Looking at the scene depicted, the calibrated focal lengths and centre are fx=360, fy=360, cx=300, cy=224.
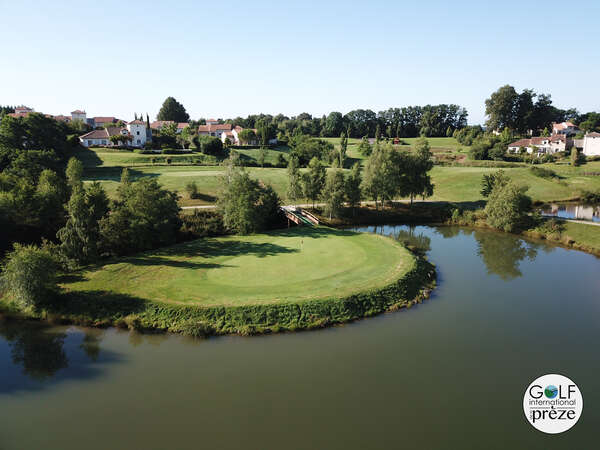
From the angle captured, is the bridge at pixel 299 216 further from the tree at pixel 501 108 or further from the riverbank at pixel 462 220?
the tree at pixel 501 108

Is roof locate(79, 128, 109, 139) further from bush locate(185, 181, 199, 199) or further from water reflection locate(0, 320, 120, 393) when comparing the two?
water reflection locate(0, 320, 120, 393)

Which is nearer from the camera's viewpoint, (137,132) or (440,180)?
(440,180)

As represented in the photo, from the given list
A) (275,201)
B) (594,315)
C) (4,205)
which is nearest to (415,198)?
(275,201)

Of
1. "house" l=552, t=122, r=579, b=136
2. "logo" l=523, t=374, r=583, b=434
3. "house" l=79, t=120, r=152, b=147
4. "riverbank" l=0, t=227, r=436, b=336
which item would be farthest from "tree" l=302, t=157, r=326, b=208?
"house" l=552, t=122, r=579, b=136

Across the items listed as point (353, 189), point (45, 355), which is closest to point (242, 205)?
point (353, 189)

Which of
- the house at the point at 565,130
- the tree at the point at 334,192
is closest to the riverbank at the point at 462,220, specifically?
the tree at the point at 334,192

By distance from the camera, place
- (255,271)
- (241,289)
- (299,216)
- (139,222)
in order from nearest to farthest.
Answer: (241,289) → (255,271) → (139,222) → (299,216)

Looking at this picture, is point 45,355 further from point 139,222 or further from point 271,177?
point 271,177

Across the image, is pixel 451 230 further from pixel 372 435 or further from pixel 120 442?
pixel 120 442
